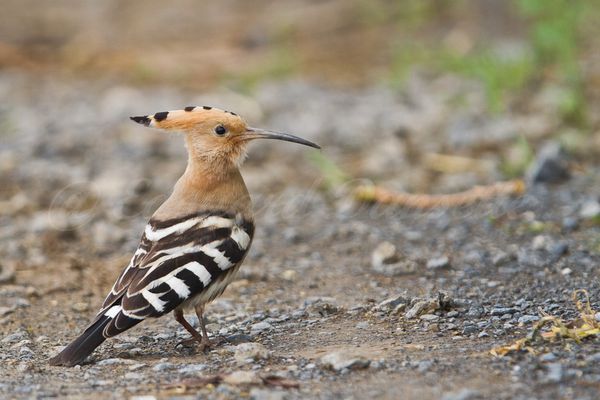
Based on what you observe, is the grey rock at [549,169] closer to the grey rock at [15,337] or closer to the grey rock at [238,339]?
the grey rock at [238,339]

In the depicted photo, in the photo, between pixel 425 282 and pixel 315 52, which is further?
pixel 315 52

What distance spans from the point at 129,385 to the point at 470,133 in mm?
4267

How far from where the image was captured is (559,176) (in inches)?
227

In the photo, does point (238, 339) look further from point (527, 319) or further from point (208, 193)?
point (527, 319)

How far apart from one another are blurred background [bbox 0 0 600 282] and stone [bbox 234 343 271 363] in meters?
2.22

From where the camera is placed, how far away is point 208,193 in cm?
425

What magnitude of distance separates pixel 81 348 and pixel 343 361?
96 cm

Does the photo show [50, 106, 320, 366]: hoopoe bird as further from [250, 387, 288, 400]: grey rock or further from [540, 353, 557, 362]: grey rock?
[540, 353, 557, 362]: grey rock

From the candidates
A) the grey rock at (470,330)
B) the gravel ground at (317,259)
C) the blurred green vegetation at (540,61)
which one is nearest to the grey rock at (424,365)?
the gravel ground at (317,259)

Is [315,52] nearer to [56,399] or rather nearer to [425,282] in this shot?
[425,282]

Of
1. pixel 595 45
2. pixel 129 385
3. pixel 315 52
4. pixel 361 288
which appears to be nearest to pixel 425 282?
pixel 361 288

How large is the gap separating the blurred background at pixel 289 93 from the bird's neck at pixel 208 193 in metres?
1.42

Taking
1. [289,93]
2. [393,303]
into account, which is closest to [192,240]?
[393,303]

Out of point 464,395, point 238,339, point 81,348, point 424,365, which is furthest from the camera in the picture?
point 238,339
